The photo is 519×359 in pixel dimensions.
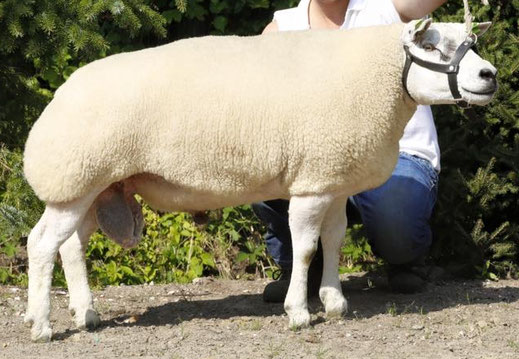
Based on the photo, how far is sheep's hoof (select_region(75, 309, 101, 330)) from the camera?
5113 millimetres

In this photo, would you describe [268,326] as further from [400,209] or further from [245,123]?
[400,209]

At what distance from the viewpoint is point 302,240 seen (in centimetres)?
500

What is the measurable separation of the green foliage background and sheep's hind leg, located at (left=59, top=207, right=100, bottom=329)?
128 centimetres

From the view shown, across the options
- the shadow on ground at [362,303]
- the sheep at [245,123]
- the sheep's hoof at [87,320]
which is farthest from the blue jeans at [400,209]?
the sheep's hoof at [87,320]

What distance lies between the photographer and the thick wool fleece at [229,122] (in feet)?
A: 15.8

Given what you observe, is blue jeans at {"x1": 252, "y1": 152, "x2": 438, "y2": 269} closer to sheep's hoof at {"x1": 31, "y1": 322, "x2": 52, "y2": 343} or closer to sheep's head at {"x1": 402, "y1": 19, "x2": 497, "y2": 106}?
sheep's head at {"x1": 402, "y1": 19, "x2": 497, "y2": 106}

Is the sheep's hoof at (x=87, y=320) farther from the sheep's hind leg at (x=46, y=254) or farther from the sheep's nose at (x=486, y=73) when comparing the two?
the sheep's nose at (x=486, y=73)

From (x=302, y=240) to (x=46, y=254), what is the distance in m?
1.21

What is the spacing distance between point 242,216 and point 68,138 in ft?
8.50

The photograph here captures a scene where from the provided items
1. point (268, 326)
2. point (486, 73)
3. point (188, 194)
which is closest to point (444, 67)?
point (486, 73)

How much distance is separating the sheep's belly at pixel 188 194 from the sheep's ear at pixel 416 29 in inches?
36.3

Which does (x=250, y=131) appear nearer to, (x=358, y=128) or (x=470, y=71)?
(x=358, y=128)

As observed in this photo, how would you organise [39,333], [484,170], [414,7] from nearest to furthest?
[39,333]
[414,7]
[484,170]

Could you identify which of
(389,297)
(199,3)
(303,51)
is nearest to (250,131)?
(303,51)
